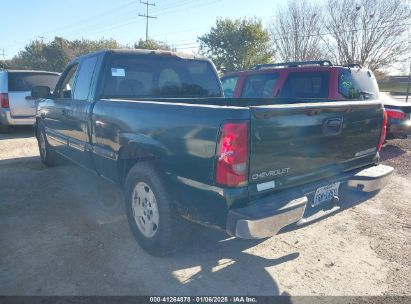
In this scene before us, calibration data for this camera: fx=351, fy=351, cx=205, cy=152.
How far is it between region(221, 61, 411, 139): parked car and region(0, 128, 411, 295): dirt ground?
2.44m

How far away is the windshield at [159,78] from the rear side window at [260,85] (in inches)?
101

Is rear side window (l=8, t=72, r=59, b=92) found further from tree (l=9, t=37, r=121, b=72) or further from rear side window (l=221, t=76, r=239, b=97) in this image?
tree (l=9, t=37, r=121, b=72)

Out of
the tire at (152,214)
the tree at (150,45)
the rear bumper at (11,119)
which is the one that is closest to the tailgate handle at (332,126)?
the tire at (152,214)

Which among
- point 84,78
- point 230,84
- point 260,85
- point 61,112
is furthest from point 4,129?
point 260,85

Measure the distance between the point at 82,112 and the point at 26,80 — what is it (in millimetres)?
6672

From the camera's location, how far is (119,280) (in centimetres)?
293

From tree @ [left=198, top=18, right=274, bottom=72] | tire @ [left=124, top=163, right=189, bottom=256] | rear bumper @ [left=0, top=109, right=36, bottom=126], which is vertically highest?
tree @ [left=198, top=18, right=274, bottom=72]

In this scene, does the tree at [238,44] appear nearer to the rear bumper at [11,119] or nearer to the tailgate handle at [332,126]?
the rear bumper at [11,119]

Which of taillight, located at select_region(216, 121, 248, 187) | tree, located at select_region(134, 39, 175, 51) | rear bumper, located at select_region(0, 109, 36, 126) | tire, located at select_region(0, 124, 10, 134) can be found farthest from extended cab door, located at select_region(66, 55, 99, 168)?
tree, located at select_region(134, 39, 175, 51)

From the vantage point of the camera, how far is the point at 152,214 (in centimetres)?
326

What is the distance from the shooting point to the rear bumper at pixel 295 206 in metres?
2.46

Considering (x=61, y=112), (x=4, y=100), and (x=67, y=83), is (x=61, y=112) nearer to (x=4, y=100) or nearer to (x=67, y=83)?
(x=67, y=83)

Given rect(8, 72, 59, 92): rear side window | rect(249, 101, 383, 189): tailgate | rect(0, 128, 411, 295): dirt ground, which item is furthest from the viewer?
rect(8, 72, 59, 92): rear side window

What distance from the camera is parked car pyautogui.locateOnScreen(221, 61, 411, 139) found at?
6.39m
